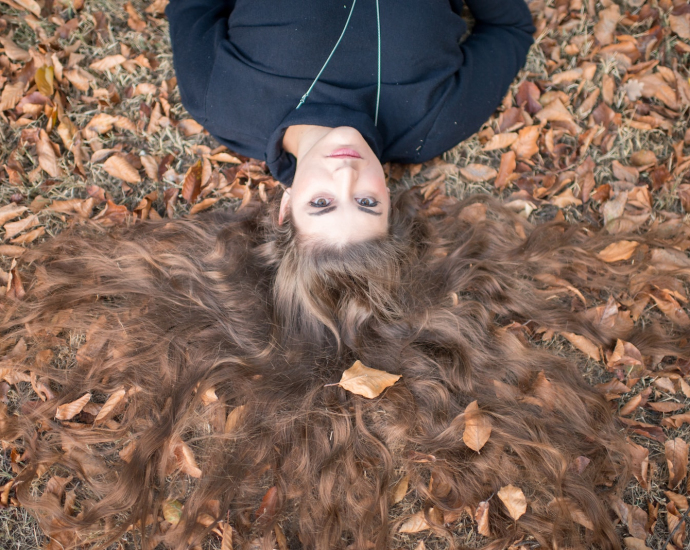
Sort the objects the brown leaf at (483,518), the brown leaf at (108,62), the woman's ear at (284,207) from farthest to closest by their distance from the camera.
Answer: the brown leaf at (108,62) < the woman's ear at (284,207) < the brown leaf at (483,518)

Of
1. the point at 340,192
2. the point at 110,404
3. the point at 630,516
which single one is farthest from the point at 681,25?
the point at 110,404

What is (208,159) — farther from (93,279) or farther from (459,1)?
(459,1)

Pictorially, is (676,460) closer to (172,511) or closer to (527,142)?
(527,142)

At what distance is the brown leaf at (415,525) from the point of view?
2.57m

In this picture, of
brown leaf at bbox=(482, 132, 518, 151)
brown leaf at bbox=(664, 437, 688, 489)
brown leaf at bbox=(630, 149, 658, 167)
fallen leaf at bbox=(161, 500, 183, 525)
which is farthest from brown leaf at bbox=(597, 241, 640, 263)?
fallen leaf at bbox=(161, 500, 183, 525)

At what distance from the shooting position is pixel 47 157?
3082 millimetres

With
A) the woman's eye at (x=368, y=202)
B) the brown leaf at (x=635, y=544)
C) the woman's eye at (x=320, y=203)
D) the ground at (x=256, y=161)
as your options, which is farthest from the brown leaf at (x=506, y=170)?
the brown leaf at (x=635, y=544)

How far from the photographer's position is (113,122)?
3188 mm

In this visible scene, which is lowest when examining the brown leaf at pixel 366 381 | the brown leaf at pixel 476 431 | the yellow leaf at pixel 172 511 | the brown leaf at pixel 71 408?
the yellow leaf at pixel 172 511

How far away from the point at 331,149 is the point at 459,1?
1447mm

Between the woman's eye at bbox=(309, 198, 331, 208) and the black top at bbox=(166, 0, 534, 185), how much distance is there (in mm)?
488

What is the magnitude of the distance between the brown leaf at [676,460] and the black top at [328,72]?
2.02 metres

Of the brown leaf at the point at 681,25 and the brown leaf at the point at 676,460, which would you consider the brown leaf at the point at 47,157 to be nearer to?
the brown leaf at the point at 676,460

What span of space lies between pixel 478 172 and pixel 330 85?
1.10 metres
